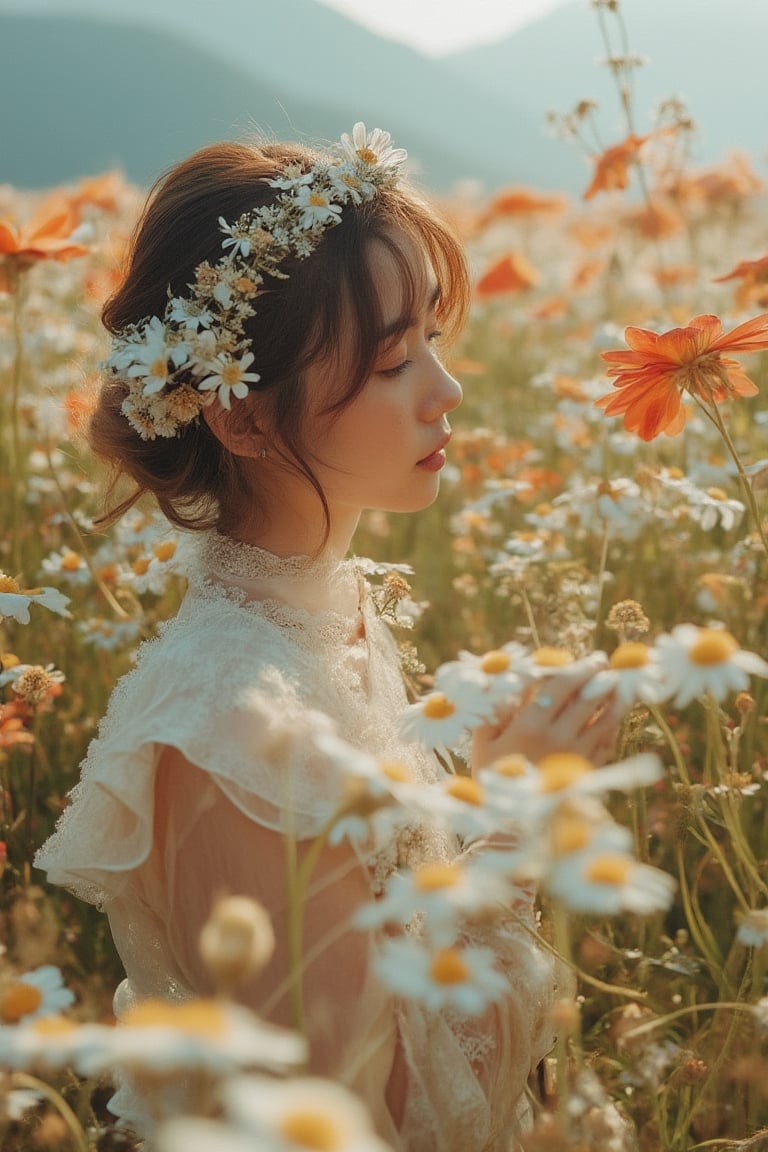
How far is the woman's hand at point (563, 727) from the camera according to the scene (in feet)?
3.52

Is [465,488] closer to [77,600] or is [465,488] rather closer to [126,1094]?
[77,600]

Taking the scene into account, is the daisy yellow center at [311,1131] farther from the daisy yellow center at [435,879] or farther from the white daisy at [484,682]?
the white daisy at [484,682]

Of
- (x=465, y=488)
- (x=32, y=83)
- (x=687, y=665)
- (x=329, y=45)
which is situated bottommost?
(x=465, y=488)

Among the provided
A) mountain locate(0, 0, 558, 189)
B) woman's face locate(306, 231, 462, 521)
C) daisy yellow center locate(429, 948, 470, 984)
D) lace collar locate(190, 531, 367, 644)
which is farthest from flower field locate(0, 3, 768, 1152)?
mountain locate(0, 0, 558, 189)

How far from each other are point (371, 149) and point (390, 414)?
46 cm

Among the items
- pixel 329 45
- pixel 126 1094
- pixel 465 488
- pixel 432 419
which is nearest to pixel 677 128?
pixel 465 488

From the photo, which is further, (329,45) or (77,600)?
(329,45)

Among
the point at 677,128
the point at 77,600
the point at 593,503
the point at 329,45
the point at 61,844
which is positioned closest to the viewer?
the point at 61,844

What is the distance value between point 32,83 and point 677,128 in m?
56.4

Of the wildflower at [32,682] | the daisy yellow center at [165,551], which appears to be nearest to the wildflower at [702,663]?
the wildflower at [32,682]

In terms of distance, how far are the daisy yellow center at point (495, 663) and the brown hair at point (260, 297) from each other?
2.00ft

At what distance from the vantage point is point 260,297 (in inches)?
59.4

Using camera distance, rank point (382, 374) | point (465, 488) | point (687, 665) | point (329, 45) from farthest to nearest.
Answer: point (329, 45) < point (465, 488) < point (382, 374) < point (687, 665)

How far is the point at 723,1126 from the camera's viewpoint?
5.09ft
